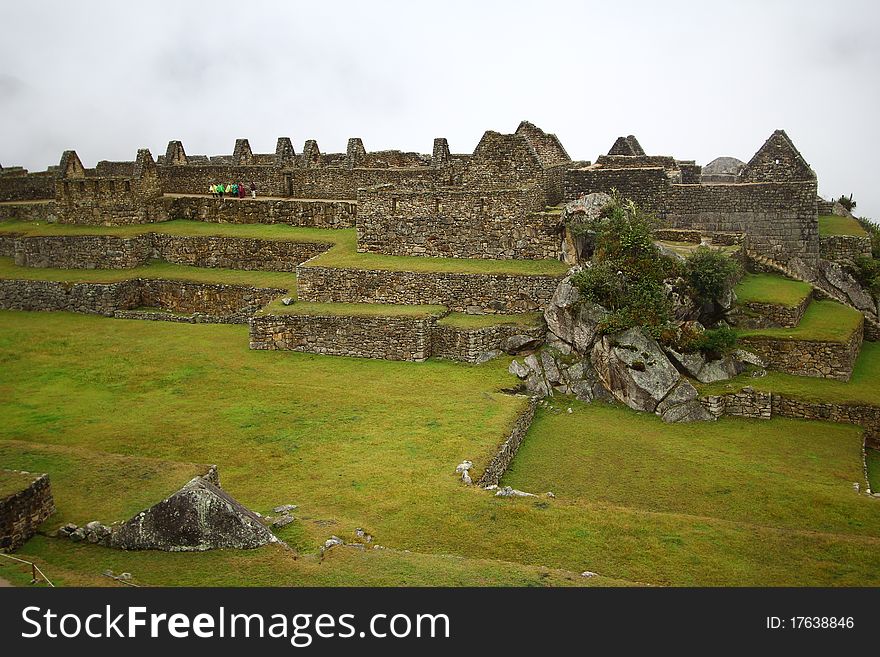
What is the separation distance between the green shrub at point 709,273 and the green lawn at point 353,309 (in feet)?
20.1

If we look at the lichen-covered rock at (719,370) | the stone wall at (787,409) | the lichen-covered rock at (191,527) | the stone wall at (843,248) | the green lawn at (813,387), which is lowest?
the lichen-covered rock at (191,527)

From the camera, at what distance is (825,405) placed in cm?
1838

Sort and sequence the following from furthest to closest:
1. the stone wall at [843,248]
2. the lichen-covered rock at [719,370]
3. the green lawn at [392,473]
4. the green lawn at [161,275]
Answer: the green lawn at [161,275] → the stone wall at [843,248] → the lichen-covered rock at [719,370] → the green lawn at [392,473]

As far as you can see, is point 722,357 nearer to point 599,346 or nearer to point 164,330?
point 599,346

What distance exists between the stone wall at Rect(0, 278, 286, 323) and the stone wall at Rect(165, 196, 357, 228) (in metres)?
4.70

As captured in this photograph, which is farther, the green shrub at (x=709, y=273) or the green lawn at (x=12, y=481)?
the green shrub at (x=709, y=273)

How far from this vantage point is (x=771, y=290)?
2231 centimetres

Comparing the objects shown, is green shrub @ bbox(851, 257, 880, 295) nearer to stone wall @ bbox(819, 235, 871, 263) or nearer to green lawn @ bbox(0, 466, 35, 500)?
stone wall @ bbox(819, 235, 871, 263)

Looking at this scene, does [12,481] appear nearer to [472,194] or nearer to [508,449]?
[508,449]

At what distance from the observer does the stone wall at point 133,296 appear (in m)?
26.4

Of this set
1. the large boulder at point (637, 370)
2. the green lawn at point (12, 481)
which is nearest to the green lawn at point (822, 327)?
the large boulder at point (637, 370)

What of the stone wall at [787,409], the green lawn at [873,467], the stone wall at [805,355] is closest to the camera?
the green lawn at [873,467]

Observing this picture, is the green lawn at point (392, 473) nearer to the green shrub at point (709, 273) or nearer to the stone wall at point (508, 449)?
the stone wall at point (508, 449)

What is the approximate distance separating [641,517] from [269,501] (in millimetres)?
5734
